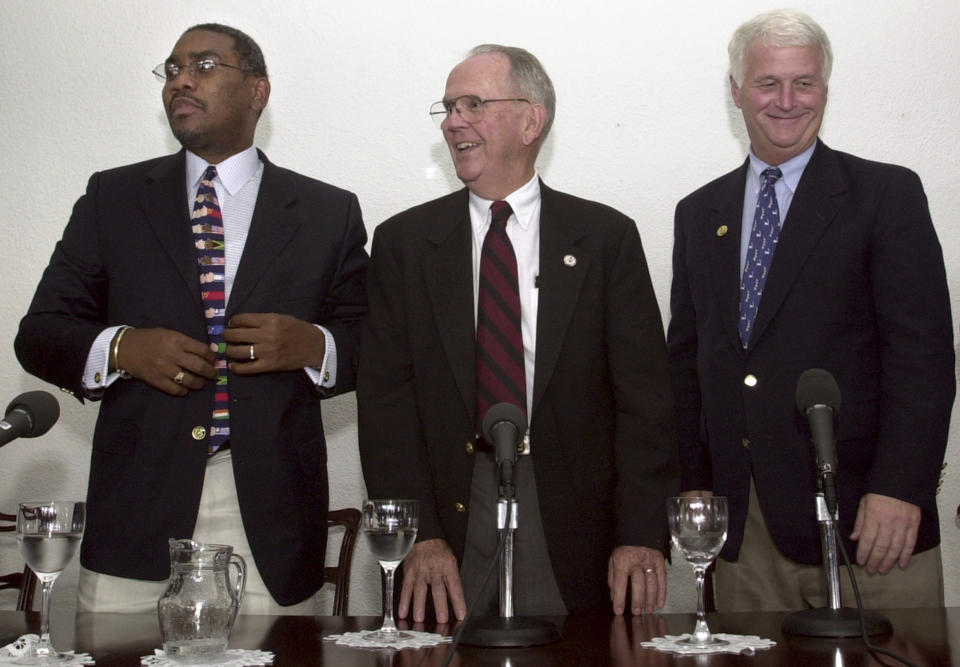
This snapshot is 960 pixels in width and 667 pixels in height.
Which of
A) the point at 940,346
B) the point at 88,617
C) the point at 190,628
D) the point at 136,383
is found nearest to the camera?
the point at 190,628

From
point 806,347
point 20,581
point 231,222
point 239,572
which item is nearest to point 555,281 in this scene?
point 806,347

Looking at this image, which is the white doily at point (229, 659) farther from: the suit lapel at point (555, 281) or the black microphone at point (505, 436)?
the suit lapel at point (555, 281)

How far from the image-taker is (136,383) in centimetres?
232

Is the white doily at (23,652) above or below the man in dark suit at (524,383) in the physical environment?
below

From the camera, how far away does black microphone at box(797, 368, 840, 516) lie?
1522 millimetres

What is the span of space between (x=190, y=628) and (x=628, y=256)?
1.31m

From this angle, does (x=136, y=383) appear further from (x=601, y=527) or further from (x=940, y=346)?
(x=940, y=346)

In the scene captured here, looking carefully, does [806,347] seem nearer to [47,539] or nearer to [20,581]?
[47,539]

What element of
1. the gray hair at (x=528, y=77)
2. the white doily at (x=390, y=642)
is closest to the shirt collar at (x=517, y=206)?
the gray hair at (x=528, y=77)

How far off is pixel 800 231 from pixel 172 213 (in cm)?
140

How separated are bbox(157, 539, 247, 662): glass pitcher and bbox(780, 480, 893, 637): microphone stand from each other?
0.81m

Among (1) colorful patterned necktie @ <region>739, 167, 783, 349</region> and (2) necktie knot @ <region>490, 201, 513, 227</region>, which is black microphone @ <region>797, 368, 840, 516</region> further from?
(2) necktie knot @ <region>490, 201, 513, 227</region>

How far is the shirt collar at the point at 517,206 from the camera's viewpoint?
7.88 feet

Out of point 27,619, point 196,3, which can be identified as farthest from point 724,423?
point 196,3
